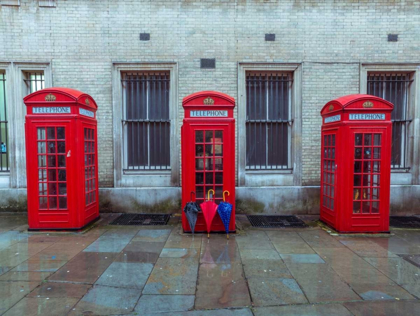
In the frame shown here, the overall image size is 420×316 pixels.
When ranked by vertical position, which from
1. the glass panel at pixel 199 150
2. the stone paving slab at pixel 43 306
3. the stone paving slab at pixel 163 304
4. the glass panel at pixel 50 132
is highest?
the glass panel at pixel 50 132

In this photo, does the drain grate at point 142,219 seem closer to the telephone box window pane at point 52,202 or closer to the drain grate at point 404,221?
the telephone box window pane at point 52,202

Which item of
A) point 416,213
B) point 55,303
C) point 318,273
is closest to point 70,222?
point 55,303

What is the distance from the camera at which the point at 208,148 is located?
5832 millimetres

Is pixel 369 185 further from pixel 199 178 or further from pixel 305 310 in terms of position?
pixel 305 310

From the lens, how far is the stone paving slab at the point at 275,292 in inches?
135

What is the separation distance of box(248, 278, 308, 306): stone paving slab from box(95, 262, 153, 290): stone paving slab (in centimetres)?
151

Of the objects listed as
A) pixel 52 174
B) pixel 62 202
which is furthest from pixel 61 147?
pixel 62 202

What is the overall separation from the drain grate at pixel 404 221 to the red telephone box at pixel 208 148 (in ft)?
13.8

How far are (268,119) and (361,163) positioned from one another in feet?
9.20

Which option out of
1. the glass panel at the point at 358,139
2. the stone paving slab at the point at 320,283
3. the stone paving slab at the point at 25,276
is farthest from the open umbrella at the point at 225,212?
the stone paving slab at the point at 25,276

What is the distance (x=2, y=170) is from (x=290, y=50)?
8.70 meters

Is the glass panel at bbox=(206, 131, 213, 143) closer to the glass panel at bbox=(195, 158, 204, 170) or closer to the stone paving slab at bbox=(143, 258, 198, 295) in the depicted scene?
the glass panel at bbox=(195, 158, 204, 170)

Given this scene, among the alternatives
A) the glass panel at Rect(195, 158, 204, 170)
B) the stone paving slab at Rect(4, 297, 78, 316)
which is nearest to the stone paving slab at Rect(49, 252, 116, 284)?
the stone paving slab at Rect(4, 297, 78, 316)

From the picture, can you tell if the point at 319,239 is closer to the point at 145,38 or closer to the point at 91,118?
the point at 91,118
